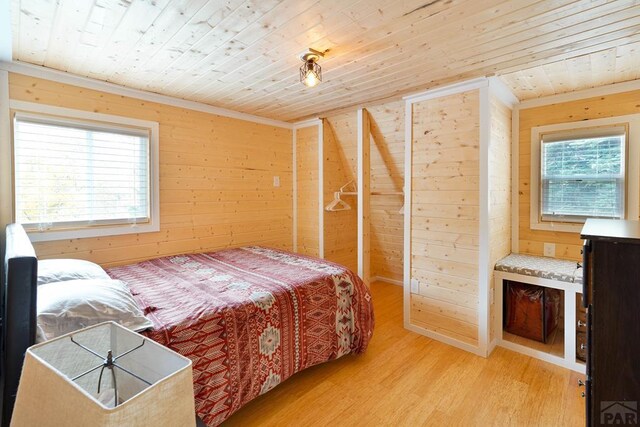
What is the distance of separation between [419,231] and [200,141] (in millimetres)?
2415

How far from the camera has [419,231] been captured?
288 cm

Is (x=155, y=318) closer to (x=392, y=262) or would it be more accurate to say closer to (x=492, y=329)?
(x=492, y=329)

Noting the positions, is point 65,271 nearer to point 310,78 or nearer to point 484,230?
point 310,78

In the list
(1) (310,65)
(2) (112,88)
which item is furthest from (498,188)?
(2) (112,88)

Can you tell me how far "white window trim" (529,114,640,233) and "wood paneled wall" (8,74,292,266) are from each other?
8.94 feet

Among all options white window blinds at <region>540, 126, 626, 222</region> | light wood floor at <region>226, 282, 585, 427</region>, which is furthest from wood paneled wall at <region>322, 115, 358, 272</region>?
white window blinds at <region>540, 126, 626, 222</region>

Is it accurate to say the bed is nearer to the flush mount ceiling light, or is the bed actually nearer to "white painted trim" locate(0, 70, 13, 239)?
"white painted trim" locate(0, 70, 13, 239)

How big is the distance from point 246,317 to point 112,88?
2.33 m

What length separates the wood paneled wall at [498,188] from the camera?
2.55 metres

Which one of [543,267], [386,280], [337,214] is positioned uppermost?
[337,214]

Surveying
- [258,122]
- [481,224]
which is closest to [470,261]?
[481,224]

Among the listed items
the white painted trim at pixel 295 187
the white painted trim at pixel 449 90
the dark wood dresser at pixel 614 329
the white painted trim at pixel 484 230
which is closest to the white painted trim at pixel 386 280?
the white painted trim at pixel 295 187

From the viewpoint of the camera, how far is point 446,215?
2695 mm

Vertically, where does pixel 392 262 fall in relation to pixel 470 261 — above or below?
below
